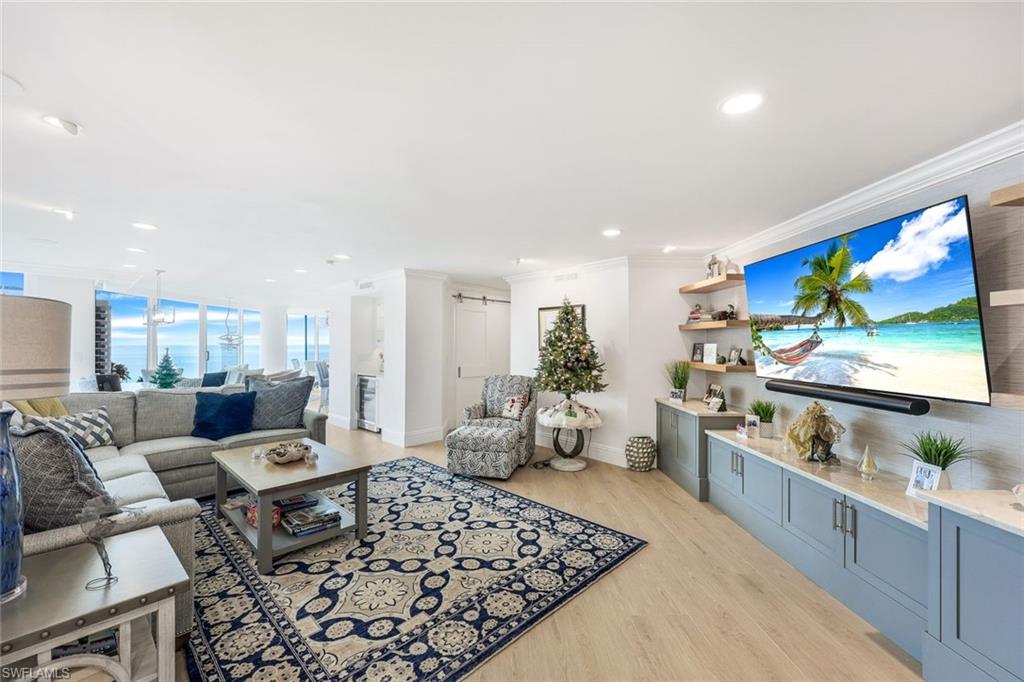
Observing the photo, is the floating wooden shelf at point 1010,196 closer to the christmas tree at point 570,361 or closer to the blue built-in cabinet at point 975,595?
the blue built-in cabinet at point 975,595

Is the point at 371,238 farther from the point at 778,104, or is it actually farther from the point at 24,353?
the point at 778,104

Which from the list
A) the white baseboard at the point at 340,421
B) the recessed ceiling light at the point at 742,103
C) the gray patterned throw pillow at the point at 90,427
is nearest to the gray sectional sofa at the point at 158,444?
the gray patterned throw pillow at the point at 90,427

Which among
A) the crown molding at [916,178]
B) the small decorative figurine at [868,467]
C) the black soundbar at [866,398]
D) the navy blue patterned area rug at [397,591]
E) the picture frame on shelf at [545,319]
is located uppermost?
the crown molding at [916,178]

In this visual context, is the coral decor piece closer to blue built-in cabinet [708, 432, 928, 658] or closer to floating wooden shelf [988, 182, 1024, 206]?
blue built-in cabinet [708, 432, 928, 658]

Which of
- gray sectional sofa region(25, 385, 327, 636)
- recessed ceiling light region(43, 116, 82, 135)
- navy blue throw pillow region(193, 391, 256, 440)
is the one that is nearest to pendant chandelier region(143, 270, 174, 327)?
gray sectional sofa region(25, 385, 327, 636)

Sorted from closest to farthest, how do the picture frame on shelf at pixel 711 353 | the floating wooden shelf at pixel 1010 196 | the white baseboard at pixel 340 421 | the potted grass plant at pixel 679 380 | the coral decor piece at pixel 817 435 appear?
the floating wooden shelf at pixel 1010 196, the coral decor piece at pixel 817 435, the picture frame on shelf at pixel 711 353, the potted grass plant at pixel 679 380, the white baseboard at pixel 340 421

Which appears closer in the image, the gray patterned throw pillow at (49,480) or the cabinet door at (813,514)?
the gray patterned throw pillow at (49,480)

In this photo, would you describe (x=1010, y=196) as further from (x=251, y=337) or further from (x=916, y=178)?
(x=251, y=337)

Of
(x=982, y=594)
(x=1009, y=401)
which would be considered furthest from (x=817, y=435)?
(x=982, y=594)

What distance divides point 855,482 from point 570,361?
275 centimetres

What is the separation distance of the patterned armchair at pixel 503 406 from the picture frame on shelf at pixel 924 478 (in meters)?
3.15

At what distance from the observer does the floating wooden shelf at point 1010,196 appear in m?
1.68

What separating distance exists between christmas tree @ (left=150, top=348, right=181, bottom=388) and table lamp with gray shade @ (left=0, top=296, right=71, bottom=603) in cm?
662

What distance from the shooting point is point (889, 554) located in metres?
2.08
